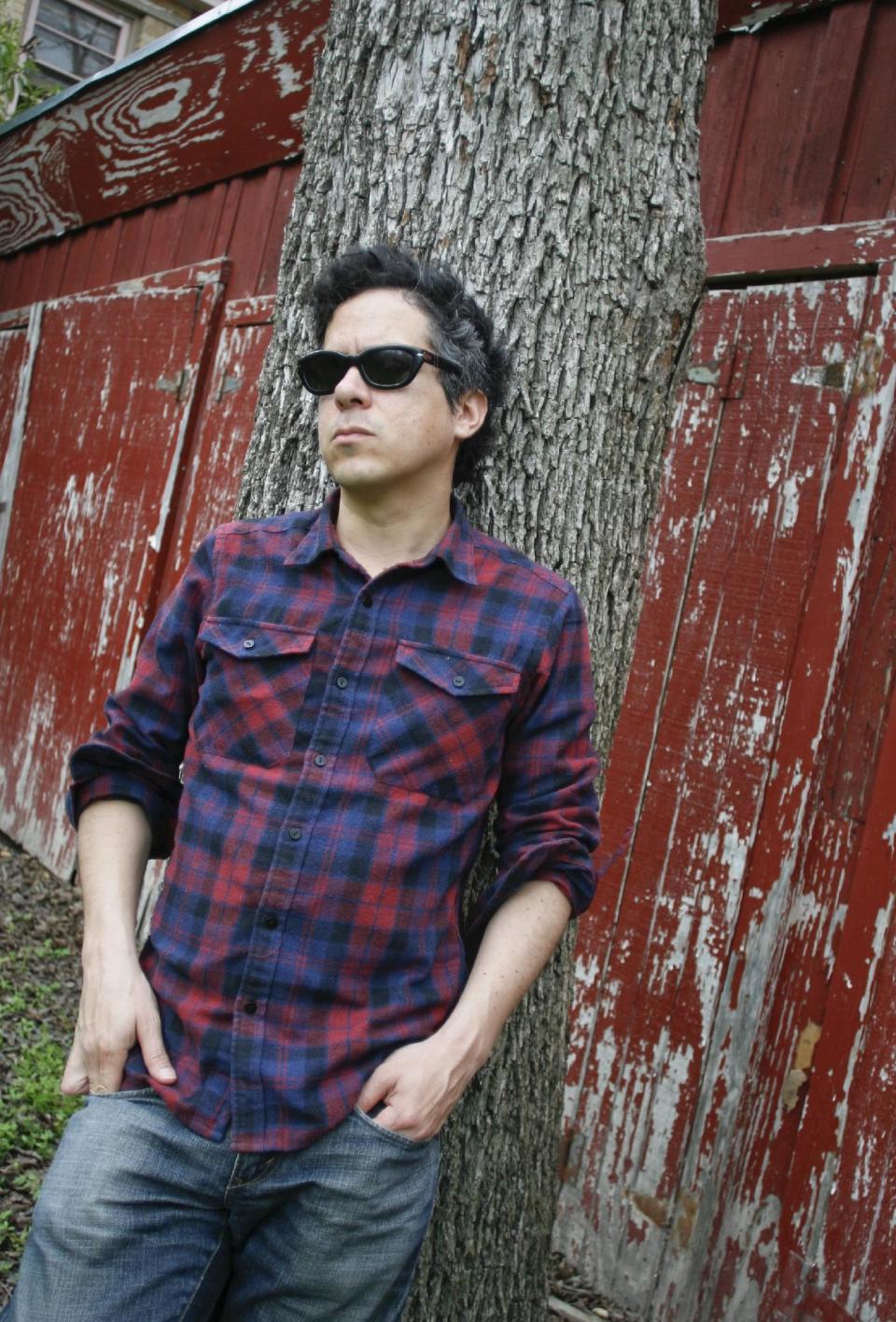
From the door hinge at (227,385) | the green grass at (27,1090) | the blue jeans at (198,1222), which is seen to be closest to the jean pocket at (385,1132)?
the blue jeans at (198,1222)

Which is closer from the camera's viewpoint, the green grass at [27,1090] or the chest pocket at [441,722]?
the chest pocket at [441,722]

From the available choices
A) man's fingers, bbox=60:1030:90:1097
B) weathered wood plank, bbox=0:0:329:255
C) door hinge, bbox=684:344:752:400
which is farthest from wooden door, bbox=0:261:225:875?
man's fingers, bbox=60:1030:90:1097

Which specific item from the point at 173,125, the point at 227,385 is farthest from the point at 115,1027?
the point at 173,125

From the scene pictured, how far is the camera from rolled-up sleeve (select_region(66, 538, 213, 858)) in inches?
70.4

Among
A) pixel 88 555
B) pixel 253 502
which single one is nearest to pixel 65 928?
pixel 88 555

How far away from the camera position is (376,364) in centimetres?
178

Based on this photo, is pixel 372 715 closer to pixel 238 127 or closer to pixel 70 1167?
pixel 70 1167

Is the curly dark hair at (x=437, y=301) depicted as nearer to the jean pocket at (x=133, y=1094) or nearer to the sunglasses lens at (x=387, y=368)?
the sunglasses lens at (x=387, y=368)

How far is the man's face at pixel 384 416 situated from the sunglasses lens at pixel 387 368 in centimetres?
1

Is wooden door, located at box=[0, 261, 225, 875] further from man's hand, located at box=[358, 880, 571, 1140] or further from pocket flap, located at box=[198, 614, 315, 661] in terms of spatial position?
man's hand, located at box=[358, 880, 571, 1140]

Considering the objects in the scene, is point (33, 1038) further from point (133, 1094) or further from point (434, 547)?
point (434, 547)

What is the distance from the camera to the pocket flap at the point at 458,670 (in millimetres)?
1721

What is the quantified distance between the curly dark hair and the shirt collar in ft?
0.70

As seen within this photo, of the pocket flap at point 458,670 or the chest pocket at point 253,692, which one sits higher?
the pocket flap at point 458,670
